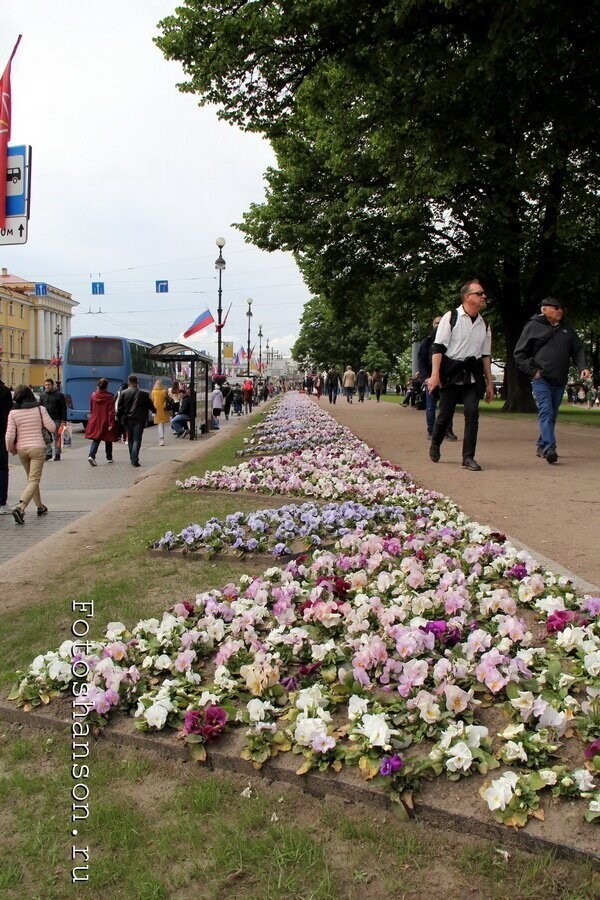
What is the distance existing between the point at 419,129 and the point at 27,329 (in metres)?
101

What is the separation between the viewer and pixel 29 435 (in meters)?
9.80

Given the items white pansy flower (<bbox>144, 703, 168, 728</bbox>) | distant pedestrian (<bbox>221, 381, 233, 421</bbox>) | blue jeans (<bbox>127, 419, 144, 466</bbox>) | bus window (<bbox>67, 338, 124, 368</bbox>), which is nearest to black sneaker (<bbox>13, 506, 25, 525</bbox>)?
white pansy flower (<bbox>144, 703, 168, 728</bbox>)

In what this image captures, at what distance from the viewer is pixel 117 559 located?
18.2 feet

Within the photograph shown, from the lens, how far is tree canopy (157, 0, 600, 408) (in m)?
11.1

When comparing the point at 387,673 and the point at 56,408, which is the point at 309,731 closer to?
the point at 387,673

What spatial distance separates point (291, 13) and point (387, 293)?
14.4 metres

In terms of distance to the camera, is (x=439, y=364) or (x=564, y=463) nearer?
(x=439, y=364)

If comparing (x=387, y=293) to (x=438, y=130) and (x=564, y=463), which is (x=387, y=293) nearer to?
(x=438, y=130)

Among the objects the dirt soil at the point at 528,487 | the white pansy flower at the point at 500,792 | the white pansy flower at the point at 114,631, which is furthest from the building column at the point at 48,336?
the white pansy flower at the point at 500,792

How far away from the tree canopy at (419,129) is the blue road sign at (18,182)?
6290mm

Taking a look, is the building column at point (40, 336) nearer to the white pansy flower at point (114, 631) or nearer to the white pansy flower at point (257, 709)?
the white pansy flower at point (114, 631)

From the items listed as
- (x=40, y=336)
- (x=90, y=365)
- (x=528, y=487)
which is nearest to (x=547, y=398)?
(x=528, y=487)

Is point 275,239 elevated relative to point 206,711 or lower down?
elevated

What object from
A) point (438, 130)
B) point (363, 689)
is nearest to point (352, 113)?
point (438, 130)
